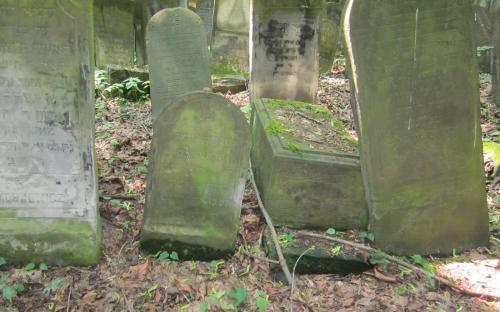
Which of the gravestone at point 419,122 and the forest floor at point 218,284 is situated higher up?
the gravestone at point 419,122

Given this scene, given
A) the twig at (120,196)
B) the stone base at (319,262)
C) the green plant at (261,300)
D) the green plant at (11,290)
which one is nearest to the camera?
the green plant at (11,290)

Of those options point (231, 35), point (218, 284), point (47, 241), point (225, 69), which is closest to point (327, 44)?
point (231, 35)

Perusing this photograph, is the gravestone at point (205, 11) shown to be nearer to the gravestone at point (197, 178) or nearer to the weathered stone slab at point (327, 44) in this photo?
the weathered stone slab at point (327, 44)

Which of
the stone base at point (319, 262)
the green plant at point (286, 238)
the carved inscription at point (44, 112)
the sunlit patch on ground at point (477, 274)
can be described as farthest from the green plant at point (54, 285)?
the sunlit patch on ground at point (477, 274)

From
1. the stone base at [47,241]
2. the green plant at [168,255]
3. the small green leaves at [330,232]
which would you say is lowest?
the green plant at [168,255]

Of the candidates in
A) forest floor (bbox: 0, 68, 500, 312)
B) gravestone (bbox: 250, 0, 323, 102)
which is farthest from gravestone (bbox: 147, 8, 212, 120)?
forest floor (bbox: 0, 68, 500, 312)

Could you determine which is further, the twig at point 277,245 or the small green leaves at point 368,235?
the small green leaves at point 368,235

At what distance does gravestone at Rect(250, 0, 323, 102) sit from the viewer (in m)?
6.00

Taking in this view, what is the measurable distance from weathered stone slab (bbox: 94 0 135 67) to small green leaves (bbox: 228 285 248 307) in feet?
23.0

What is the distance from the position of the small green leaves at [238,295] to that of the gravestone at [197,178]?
479 millimetres

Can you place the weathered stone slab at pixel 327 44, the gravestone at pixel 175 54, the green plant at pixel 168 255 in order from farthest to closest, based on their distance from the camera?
the weathered stone slab at pixel 327 44 < the gravestone at pixel 175 54 < the green plant at pixel 168 255

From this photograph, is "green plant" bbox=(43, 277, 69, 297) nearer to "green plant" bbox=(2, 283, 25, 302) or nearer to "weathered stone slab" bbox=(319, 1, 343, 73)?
"green plant" bbox=(2, 283, 25, 302)

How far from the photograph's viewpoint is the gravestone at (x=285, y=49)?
600cm

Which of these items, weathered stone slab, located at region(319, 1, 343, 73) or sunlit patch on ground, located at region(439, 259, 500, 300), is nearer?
sunlit patch on ground, located at region(439, 259, 500, 300)
